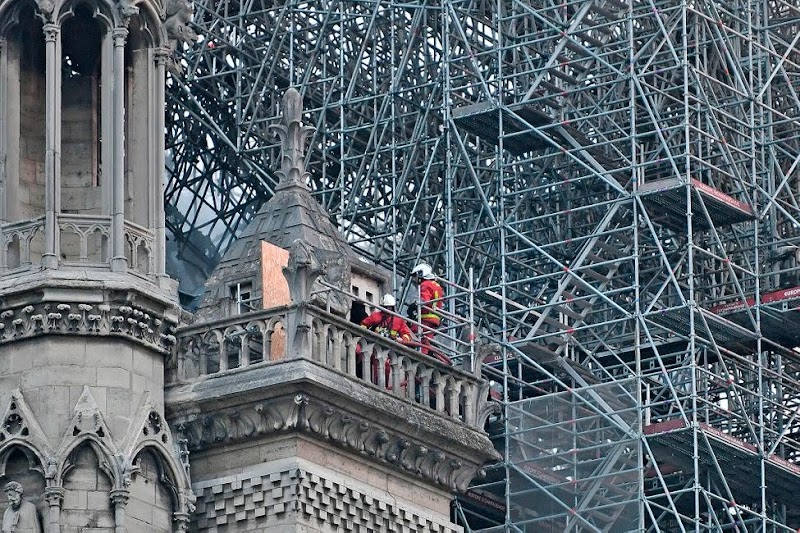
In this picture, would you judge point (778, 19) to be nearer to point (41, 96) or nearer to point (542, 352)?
point (542, 352)

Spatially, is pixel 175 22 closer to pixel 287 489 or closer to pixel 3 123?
pixel 3 123

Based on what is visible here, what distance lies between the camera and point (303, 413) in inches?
1987

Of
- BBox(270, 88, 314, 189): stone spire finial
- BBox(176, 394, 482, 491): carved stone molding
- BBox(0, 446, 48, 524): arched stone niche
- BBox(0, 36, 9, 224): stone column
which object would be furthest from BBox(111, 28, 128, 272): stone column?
BBox(270, 88, 314, 189): stone spire finial

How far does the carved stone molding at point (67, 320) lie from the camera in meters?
49.7

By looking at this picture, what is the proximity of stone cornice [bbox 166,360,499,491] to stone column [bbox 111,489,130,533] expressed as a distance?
7.08 ft

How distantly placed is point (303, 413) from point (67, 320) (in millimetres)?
3598

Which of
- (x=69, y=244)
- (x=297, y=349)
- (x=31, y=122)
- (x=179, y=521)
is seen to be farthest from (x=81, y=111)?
(x=179, y=521)

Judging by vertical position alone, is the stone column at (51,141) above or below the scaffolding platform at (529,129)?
below

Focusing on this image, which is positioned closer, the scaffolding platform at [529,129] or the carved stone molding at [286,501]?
the carved stone molding at [286,501]

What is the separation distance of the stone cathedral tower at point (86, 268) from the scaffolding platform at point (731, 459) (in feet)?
51.6

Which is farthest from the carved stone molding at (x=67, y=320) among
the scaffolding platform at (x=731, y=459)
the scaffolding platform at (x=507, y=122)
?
the scaffolding platform at (x=507, y=122)

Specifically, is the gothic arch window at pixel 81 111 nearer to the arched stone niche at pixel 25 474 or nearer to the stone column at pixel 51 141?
the stone column at pixel 51 141

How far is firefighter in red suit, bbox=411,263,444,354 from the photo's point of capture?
2265 inches

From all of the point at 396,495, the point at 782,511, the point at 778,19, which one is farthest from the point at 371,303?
the point at 778,19
